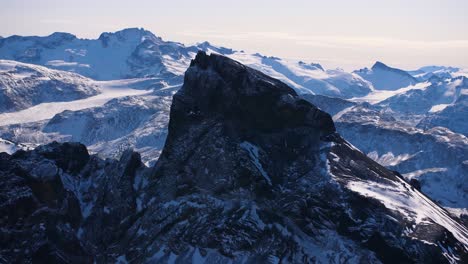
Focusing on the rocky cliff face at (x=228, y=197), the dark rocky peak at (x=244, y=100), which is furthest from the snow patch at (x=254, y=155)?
the dark rocky peak at (x=244, y=100)

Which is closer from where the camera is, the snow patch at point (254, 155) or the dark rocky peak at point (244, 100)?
the snow patch at point (254, 155)

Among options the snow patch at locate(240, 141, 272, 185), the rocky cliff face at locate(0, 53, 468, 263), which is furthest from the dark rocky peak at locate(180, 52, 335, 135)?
the snow patch at locate(240, 141, 272, 185)

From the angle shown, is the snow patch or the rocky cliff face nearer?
the rocky cliff face

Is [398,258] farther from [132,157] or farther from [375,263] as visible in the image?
[132,157]

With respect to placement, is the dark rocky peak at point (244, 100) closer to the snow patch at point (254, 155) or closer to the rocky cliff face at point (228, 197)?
the rocky cliff face at point (228, 197)

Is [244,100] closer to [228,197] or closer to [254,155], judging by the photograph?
[254,155]

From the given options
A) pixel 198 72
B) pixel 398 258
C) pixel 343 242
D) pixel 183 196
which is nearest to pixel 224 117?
pixel 198 72

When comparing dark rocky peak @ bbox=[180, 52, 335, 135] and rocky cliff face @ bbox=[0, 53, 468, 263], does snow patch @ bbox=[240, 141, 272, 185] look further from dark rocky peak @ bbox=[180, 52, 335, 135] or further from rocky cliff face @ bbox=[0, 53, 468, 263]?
dark rocky peak @ bbox=[180, 52, 335, 135]

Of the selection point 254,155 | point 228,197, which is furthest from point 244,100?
point 228,197
